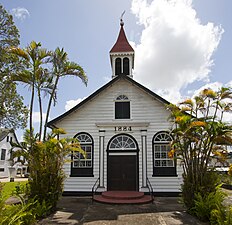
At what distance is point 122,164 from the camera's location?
1274 centimetres

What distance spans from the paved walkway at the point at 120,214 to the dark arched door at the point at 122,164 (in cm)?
208

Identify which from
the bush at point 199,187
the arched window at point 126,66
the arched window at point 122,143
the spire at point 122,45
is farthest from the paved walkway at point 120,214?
the spire at point 122,45

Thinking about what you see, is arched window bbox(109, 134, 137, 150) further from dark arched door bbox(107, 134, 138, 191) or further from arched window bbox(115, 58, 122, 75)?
arched window bbox(115, 58, 122, 75)

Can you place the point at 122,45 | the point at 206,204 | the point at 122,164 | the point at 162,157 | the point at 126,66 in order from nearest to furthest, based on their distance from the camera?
the point at 206,204, the point at 162,157, the point at 122,164, the point at 126,66, the point at 122,45

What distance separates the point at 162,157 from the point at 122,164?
2.33 metres

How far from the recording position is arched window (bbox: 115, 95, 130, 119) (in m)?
13.3

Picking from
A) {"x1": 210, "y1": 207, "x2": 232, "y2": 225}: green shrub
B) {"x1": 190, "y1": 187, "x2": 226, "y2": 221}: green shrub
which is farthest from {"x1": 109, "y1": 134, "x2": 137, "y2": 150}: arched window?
Result: {"x1": 210, "y1": 207, "x2": 232, "y2": 225}: green shrub

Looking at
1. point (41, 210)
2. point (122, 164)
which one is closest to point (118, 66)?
point (122, 164)

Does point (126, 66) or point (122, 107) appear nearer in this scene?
point (122, 107)

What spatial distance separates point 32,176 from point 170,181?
24.2ft

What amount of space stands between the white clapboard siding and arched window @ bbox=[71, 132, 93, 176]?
25 cm

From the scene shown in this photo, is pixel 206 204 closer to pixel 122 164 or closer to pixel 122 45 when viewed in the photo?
pixel 122 164

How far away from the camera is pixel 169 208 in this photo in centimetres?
946

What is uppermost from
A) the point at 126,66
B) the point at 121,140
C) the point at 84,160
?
the point at 126,66
